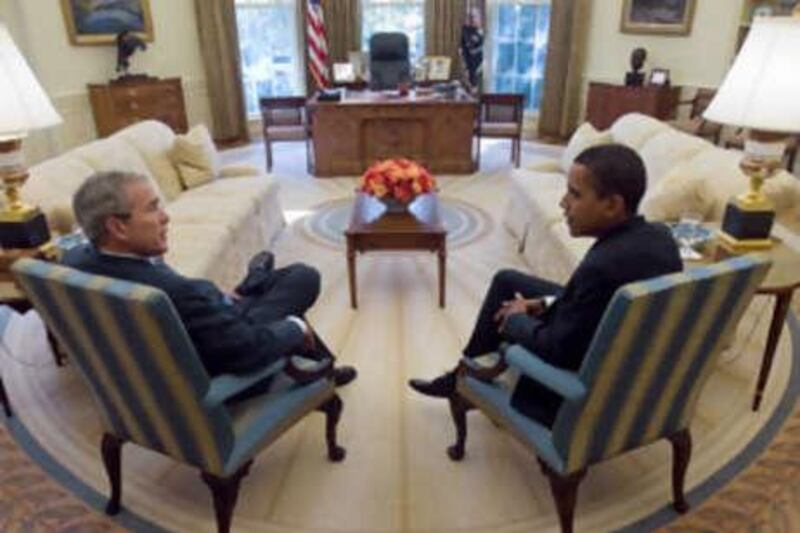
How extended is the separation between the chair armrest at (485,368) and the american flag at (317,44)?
5.55 metres

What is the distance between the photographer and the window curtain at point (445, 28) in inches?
285

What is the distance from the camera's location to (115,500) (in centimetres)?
202

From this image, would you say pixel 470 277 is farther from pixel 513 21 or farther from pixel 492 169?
pixel 513 21

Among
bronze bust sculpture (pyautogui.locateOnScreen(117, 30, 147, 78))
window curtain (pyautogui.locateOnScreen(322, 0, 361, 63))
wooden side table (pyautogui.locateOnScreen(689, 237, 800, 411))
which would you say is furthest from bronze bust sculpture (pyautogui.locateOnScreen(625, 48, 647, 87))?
bronze bust sculpture (pyautogui.locateOnScreen(117, 30, 147, 78))

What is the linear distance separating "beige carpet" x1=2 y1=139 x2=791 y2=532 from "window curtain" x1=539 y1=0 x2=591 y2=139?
178 inches

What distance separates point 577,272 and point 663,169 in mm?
2222

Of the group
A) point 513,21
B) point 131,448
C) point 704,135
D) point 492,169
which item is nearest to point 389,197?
point 131,448

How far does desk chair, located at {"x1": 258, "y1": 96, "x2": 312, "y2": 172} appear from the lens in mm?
6055

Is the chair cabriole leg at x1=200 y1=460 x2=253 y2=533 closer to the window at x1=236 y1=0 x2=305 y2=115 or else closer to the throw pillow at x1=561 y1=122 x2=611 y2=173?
the throw pillow at x1=561 y1=122 x2=611 y2=173

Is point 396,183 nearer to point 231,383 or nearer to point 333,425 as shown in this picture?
point 333,425

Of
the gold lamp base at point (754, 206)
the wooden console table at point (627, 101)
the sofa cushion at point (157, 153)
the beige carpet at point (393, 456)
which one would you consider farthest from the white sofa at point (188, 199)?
the wooden console table at point (627, 101)

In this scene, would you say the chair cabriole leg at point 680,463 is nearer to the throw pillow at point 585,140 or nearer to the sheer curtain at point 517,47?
the throw pillow at point 585,140

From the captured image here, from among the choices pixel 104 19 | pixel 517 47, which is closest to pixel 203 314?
pixel 104 19

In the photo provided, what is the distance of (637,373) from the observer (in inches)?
62.6
